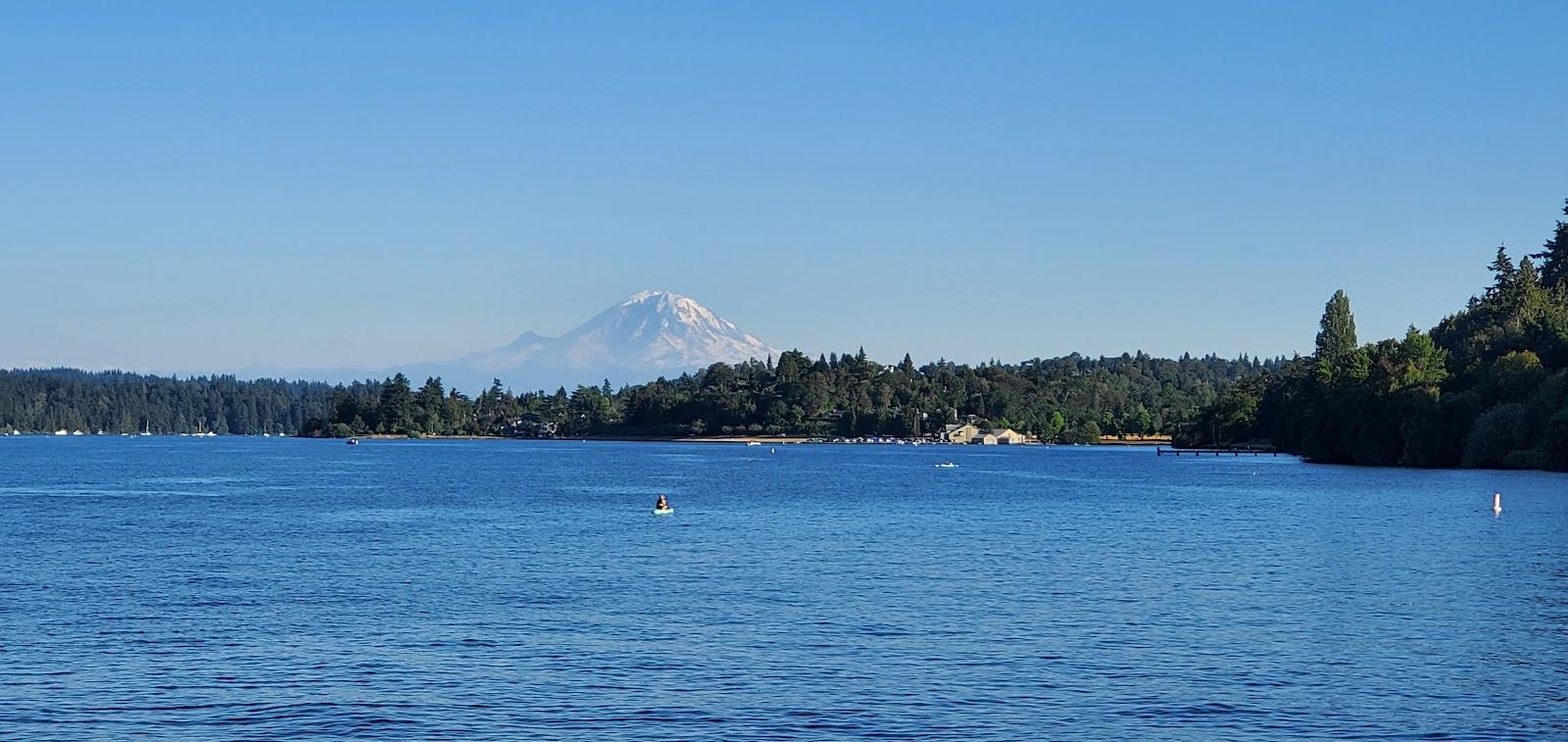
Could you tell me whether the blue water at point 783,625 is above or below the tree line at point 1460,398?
below

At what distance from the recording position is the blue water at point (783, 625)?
32.4 metres

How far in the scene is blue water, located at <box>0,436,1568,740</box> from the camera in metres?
32.4

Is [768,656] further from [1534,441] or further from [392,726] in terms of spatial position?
[1534,441]

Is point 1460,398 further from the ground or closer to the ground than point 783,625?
further from the ground

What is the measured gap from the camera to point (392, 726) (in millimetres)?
31234

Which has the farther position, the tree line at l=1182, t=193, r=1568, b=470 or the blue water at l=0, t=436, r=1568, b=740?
the tree line at l=1182, t=193, r=1568, b=470

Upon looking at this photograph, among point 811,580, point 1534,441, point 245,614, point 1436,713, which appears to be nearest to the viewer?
point 1436,713

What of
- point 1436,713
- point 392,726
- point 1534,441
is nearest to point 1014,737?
point 1436,713

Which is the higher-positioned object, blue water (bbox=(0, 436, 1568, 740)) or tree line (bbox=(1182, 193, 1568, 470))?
tree line (bbox=(1182, 193, 1568, 470))

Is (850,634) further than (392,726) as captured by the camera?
Yes

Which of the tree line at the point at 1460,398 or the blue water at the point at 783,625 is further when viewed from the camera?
the tree line at the point at 1460,398

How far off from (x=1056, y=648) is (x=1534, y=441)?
399ft

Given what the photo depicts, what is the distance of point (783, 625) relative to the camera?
44500 millimetres

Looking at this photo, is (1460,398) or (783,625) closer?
(783,625)
